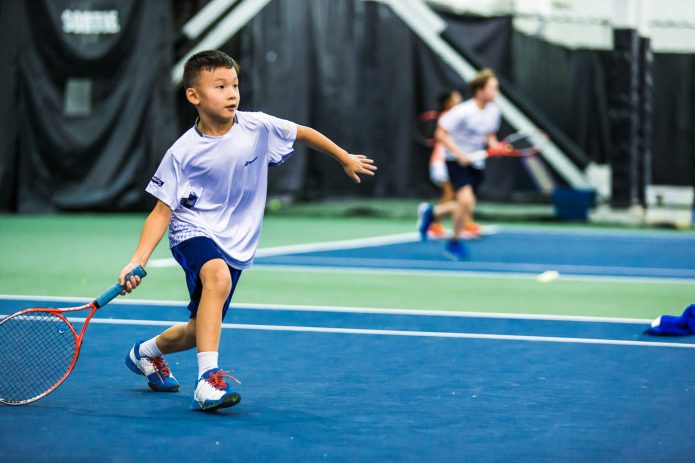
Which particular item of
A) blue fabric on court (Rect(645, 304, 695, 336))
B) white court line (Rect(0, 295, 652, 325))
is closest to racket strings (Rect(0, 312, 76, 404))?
white court line (Rect(0, 295, 652, 325))

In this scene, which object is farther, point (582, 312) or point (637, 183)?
point (637, 183)

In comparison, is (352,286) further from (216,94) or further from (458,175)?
(216,94)

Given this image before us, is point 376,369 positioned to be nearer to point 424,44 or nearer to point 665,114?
point 424,44

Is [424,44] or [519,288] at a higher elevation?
[424,44]

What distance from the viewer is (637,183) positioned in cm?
1538

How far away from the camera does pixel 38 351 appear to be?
512 centimetres

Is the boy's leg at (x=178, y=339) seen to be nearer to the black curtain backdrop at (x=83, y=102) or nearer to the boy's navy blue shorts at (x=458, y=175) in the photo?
the boy's navy blue shorts at (x=458, y=175)

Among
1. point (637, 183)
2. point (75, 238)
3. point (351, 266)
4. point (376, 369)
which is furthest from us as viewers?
point (637, 183)

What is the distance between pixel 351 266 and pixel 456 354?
13.9ft

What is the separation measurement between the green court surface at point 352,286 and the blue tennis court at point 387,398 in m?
0.82

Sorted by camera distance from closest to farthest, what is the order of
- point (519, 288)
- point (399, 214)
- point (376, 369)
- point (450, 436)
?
point (450, 436), point (376, 369), point (519, 288), point (399, 214)

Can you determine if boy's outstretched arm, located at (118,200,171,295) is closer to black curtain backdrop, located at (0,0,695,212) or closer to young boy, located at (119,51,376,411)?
young boy, located at (119,51,376,411)

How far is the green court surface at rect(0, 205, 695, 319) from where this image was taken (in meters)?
7.75

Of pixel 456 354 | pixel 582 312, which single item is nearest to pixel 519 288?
pixel 582 312
